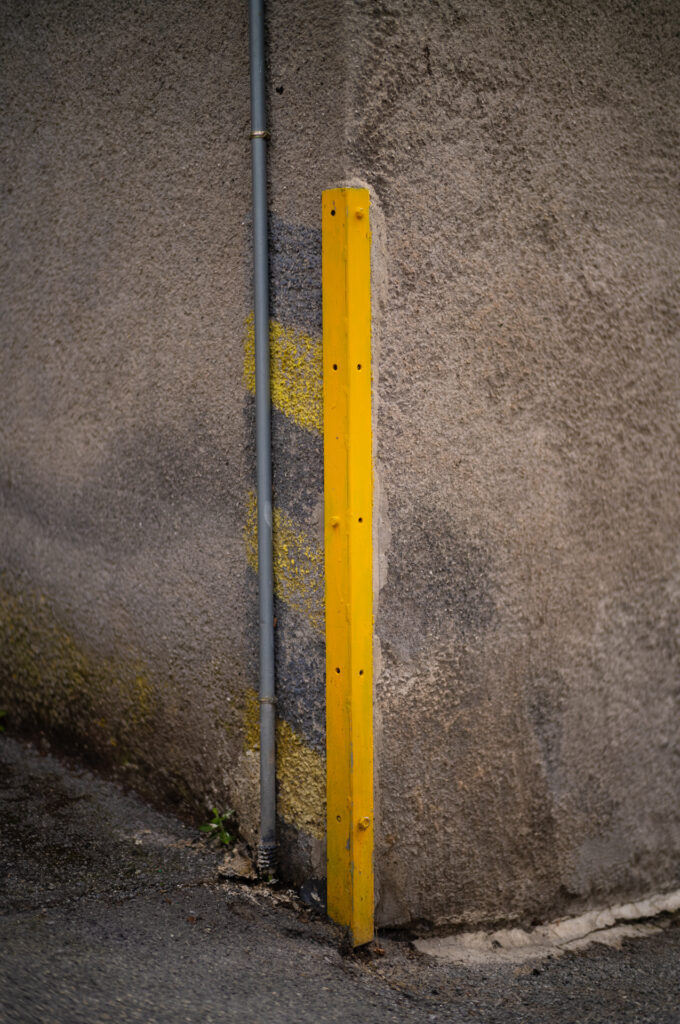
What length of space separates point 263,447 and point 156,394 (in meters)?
0.56

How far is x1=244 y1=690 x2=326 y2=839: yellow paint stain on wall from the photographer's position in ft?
8.71

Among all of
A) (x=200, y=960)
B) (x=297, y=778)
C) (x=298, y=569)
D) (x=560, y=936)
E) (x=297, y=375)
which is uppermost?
(x=297, y=375)

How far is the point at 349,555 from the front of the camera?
2.48 m

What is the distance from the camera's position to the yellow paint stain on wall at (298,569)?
2.61 meters

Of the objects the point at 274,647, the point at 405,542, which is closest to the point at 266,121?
the point at 405,542

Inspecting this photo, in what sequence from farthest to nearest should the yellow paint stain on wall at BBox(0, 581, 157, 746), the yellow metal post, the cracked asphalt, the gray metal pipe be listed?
the yellow paint stain on wall at BBox(0, 581, 157, 746) < the gray metal pipe < the yellow metal post < the cracked asphalt

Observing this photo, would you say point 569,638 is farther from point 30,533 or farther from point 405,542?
point 30,533

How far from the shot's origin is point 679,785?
3.29 m

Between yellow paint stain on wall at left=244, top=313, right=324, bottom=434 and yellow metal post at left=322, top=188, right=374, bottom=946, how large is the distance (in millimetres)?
63

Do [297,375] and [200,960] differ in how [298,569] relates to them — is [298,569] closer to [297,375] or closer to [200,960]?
[297,375]

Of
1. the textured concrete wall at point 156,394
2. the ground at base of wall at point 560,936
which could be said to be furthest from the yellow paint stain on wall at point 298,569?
the ground at base of wall at point 560,936

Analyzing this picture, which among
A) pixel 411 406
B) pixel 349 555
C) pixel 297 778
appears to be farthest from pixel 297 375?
pixel 297 778

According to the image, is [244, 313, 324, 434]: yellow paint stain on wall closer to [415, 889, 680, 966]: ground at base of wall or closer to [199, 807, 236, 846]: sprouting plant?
[199, 807, 236, 846]: sprouting plant

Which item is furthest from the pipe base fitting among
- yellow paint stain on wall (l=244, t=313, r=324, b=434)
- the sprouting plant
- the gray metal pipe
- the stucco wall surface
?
yellow paint stain on wall (l=244, t=313, r=324, b=434)
